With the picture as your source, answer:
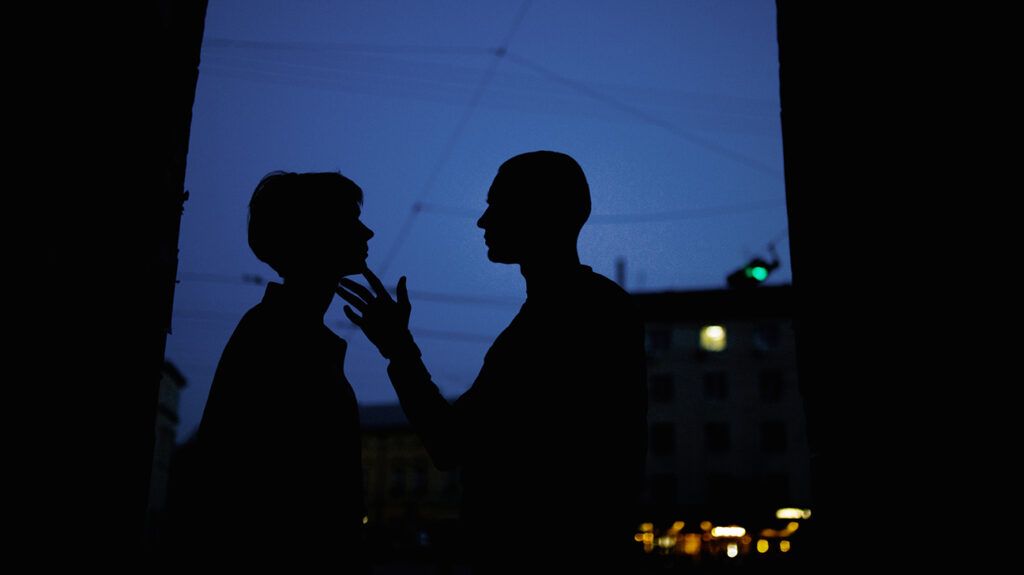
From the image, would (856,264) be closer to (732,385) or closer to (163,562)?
(163,562)

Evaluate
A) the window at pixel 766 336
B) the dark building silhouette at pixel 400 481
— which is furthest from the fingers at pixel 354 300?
the dark building silhouette at pixel 400 481

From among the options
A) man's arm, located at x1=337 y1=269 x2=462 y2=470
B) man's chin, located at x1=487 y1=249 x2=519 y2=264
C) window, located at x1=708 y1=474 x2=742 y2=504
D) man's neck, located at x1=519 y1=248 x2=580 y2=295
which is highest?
man's chin, located at x1=487 y1=249 x2=519 y2=264

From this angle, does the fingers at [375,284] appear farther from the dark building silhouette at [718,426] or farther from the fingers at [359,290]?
the dark building silhouette at [718,426]

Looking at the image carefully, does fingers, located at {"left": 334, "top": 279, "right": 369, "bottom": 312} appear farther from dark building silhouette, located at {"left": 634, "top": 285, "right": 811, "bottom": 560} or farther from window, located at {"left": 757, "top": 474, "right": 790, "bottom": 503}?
window, located at {"left": 757, "top": 474, "right": 790, "bottom": 503}

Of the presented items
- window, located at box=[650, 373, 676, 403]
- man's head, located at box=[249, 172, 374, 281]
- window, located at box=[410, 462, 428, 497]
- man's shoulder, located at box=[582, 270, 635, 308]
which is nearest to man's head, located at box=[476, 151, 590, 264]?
man's shoulder, located at box=[582, 270, 635, 308]

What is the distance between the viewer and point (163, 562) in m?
1.92

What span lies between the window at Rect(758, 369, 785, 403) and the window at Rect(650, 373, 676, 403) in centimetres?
461

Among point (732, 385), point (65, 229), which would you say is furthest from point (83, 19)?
point (732, 385)

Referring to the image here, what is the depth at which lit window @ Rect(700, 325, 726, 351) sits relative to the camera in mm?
41834

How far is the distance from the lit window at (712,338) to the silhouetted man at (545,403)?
40.8 metres

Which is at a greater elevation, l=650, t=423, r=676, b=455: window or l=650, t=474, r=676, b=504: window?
l=650, t=423, r=676, b=455: window

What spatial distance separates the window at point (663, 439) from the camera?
40.9 m

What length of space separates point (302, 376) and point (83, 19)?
1198mm

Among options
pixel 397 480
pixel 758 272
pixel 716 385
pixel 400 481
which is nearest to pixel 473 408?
pixel 758 272
